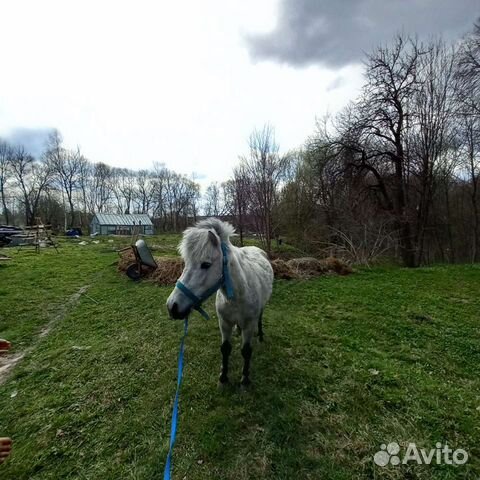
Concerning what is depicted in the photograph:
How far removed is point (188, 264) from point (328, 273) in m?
7.74

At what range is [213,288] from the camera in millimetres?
2338

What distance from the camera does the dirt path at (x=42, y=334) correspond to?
4021 mm

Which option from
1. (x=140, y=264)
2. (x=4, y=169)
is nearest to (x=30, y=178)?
(x=4, y=169)

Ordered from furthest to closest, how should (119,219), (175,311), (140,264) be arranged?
(119,219) < (140,264) < (175,311)

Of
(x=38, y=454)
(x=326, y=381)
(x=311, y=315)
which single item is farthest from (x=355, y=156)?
(x=38, y=454)

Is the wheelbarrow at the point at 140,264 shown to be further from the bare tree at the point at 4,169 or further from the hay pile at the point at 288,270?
the bare tree at the point at 4,169

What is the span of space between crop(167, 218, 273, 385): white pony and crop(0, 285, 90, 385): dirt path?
348cm

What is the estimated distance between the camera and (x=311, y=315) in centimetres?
548

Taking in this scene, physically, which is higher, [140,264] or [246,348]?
[140,264]

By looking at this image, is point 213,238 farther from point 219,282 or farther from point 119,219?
point 119,219

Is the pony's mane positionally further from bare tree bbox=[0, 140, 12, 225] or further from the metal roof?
bare tree bbox=[0, 140, 12, 225]

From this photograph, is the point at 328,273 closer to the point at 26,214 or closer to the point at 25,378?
the point at 25,378

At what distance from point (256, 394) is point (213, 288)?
1498 mm

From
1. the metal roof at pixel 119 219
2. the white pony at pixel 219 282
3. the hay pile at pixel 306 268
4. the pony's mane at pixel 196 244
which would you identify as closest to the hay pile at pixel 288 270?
the hay pile at pixel 306 268
